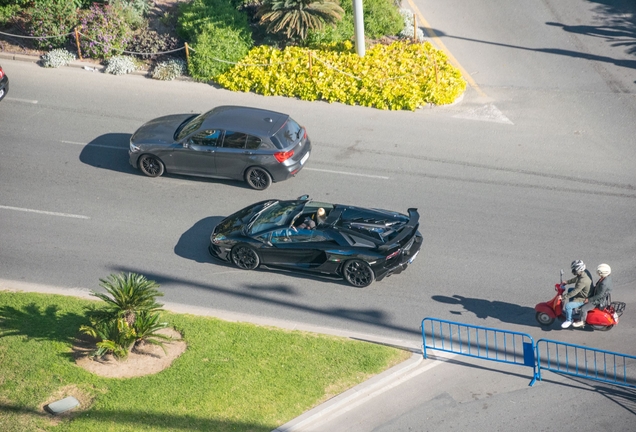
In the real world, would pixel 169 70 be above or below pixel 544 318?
above

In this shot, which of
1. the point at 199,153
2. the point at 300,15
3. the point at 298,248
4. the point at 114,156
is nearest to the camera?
the point at 298,248

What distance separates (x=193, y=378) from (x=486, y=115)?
39.8ft

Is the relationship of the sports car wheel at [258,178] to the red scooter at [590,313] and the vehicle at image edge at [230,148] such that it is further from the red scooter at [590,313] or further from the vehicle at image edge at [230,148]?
the red scooter at [590,313]

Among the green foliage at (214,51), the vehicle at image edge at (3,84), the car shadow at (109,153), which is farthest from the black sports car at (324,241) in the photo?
the vehicle at image edge at (3,84)

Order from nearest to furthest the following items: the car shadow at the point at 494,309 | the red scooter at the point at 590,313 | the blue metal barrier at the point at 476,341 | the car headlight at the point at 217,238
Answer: the blue metal barrier at the point at 476,341 < the red scooter at the point at 590,313 < the car shadow at the point at 494,309 < the car headlight at the point at 217,238

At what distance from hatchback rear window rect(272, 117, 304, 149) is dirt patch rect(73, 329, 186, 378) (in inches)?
233

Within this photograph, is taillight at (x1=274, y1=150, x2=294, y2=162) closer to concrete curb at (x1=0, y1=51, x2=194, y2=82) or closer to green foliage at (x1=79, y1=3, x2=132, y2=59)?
concrete curb at (x1=0, y1=51, x2=194, y2=82)

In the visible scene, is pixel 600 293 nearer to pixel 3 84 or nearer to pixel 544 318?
pixel 544 318

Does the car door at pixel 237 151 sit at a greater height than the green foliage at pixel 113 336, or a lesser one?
greater

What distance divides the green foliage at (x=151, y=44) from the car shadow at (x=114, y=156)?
4571 mm

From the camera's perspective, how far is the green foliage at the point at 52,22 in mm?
23188

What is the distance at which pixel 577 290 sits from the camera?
12125 millimetres

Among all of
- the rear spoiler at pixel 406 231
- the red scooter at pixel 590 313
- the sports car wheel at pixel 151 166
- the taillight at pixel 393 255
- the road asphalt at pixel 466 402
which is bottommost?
the road asphalt at pixel 466 402

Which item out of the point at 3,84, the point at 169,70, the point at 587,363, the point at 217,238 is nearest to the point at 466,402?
the point at 587,363
